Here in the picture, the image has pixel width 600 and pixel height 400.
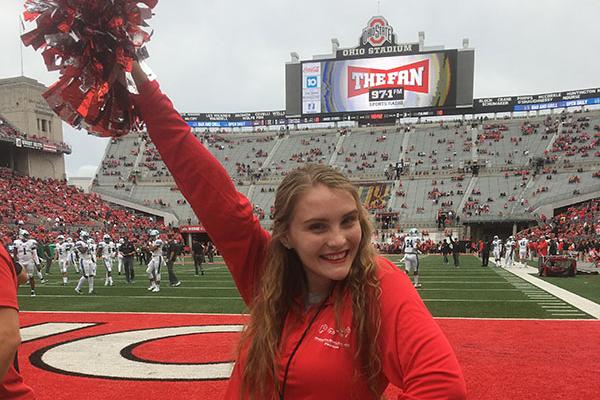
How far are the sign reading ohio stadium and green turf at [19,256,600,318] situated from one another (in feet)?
93.2

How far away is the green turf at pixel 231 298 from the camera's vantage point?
336 inches

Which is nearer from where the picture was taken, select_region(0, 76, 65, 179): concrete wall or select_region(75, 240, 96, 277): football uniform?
select_region(75, 240, 96, 277): football uniform

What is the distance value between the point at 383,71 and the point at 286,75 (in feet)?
25.6

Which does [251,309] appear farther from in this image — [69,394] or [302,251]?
[69,394]

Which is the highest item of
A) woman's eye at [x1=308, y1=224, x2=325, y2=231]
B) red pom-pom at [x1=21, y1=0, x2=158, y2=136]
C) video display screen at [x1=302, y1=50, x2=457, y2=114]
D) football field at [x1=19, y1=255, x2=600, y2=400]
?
video display screen at [x1=302, y1=50, x2=457, y2=114]

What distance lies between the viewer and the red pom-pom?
131 centimetres

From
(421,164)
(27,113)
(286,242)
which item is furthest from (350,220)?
(27,113)

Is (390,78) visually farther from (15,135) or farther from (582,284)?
(582,284)

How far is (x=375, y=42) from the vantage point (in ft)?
131

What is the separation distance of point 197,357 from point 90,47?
185 inches

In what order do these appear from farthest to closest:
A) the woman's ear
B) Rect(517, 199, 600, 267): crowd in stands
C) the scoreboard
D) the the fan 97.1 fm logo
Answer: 1. the the fan 97.1 fm logo
2. the scoreboard
3. Rect(517, 199, 600, 267): crowd in stands
4. the woman's ear

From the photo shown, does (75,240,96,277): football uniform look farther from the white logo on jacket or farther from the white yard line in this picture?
the white logo on jacket

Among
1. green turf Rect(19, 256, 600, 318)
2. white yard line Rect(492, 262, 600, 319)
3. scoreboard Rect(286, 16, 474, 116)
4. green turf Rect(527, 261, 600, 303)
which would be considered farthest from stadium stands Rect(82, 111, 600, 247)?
white yard line Rect(492, 262, 600, 319)

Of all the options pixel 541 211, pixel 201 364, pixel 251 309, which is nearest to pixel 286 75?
pixel 541 211
